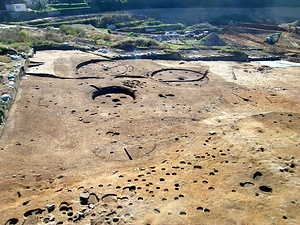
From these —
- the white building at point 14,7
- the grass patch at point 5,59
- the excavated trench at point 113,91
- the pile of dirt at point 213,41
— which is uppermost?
the white building at point 14,7

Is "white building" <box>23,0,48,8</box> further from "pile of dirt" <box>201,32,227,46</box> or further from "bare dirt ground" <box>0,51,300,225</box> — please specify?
"bare dirt ground" <box>0,51,300,225</box>

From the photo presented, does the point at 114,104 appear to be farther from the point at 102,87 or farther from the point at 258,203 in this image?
the point at 258,203

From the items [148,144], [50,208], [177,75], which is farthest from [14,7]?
[50,208]

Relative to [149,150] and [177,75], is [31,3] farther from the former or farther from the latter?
[149,150]

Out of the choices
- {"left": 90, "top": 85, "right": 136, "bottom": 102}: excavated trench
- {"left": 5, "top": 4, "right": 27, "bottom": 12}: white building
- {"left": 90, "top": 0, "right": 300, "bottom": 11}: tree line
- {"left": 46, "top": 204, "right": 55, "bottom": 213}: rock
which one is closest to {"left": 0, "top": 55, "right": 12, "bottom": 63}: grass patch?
{"left": 90, "top": 85, "right": 136, "bottom": 102}: excavated trench

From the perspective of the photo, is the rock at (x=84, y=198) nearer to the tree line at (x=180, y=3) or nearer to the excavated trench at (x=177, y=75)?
the excavated trench at (x=177, y=75)

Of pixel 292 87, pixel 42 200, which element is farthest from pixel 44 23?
pixel 42 200

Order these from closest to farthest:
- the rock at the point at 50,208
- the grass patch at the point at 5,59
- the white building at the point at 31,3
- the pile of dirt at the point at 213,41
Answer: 1. the rock at the point at 50,208
2. the grass patch at the point at 5,59
3. the pile of dirt at the point at 213,41
4. the white building at the point at 31,3

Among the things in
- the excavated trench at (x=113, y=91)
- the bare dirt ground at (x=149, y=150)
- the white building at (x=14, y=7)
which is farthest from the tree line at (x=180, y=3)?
the excavated trench at (x=113, y=91)
